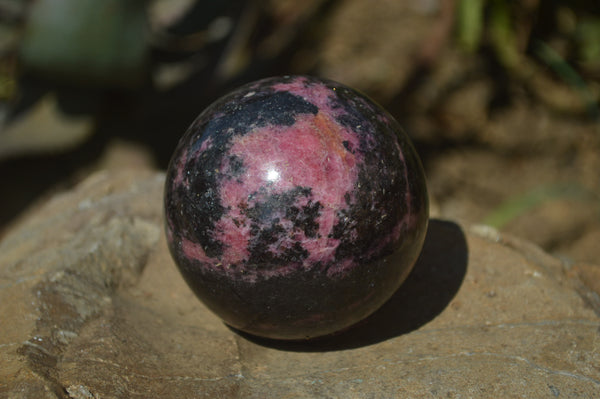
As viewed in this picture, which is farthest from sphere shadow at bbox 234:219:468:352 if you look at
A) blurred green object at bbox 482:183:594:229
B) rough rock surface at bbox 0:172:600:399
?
blurred green object at bbox 482:183:594:229

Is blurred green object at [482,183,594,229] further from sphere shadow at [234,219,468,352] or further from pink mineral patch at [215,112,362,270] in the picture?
pink mineral patch at [215,112,362,270]

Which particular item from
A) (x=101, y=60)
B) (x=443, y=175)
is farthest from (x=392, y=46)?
(x=101, y=60)

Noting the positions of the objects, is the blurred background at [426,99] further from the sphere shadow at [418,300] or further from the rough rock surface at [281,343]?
the rough rock surface at [281,343]

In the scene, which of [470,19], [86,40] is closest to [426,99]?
[470,19]

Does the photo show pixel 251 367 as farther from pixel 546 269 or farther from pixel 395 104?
pixel 395 104

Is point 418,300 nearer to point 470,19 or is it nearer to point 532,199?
point 532,199

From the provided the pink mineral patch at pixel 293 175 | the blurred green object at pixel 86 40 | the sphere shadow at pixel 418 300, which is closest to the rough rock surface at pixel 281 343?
the sphere shadow at pixel 418 300
